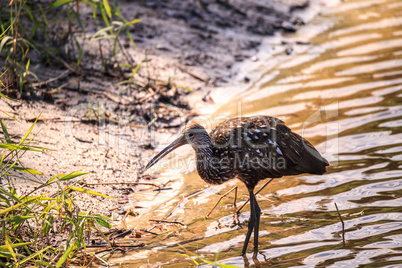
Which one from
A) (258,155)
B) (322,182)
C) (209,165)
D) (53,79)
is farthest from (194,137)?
(53,79)

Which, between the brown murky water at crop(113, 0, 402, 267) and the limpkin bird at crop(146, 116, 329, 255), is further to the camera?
the limpkin bird at crop(146, 116, 329, 255)

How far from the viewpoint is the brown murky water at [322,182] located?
4242mm

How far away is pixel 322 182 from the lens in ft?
17.3

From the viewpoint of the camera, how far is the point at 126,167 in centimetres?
566

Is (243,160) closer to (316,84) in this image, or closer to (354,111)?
(354,111)

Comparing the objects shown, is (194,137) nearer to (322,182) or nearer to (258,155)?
(258,155)

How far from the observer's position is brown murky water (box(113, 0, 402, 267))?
4.24 meters

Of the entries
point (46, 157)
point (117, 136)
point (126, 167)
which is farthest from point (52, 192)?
point (117, 136)

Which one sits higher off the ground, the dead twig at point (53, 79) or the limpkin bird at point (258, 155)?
the dead twig at point (53, 79)

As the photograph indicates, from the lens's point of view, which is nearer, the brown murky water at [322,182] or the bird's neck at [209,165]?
the brown murky water at [322,182]

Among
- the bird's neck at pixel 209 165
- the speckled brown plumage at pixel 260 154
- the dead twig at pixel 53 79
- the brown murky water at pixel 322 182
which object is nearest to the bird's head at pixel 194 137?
the bird's neck at pixel 209 165

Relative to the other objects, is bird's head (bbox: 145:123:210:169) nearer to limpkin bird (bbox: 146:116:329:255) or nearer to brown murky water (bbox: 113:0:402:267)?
limpkin bird (bbox: 146:116:329:255)

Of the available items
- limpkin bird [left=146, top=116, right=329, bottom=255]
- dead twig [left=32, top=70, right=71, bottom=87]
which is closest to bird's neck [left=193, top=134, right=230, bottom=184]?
limpkin bird [left=146, top=116, right=329, bottom=255]

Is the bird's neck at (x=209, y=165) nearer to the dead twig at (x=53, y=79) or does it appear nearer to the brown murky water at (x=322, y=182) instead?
the brown murky water at (x=322, y=182)
